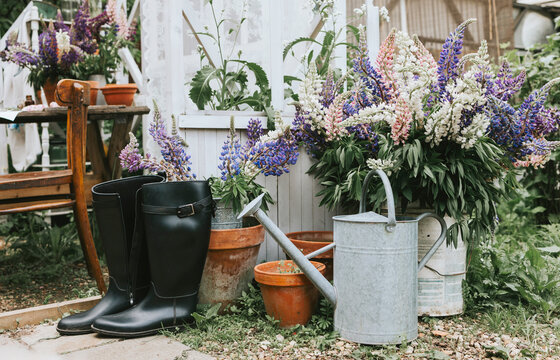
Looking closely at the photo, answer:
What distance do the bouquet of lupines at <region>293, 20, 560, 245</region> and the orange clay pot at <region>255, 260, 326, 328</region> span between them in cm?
45

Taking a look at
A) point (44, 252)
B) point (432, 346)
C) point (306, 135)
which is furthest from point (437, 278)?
point (44, 252)

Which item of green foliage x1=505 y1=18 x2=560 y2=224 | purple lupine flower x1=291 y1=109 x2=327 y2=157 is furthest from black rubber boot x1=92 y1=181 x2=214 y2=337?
green foliage x1=505 y1=18 x2=560 y2=224

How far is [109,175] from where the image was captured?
3.64 m

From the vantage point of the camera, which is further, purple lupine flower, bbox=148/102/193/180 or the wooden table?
the wooden table

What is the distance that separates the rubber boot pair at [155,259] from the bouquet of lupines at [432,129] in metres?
0.63

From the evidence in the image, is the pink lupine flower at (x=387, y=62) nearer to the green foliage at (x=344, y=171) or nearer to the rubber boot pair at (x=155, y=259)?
the green foliage at (x=344, y=171)

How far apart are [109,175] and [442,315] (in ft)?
7.36

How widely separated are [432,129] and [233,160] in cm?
84

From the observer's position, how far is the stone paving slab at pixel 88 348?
76.2 inches

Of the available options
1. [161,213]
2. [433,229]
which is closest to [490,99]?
[433,229]

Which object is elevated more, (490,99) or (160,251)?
(490,99)

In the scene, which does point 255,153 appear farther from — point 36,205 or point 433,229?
point 36,205

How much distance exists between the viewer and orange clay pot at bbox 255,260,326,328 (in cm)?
218

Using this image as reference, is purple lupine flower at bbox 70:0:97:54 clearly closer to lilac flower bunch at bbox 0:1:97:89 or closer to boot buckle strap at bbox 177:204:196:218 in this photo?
lilac flower bunch at bbox 0:1:97:89
